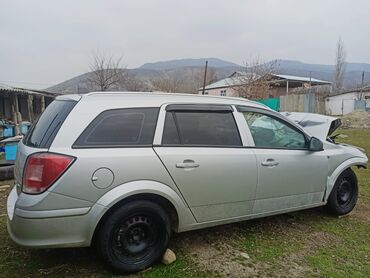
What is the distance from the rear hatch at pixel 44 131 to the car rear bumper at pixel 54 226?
399mm

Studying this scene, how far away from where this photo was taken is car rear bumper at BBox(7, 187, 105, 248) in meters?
2.71

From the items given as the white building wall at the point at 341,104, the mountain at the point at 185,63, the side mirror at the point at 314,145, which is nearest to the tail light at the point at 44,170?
the side mirror at the point at 314,145

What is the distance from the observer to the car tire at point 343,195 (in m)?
4.69

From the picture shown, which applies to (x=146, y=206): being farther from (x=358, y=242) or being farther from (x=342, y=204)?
(x=342, y=204)

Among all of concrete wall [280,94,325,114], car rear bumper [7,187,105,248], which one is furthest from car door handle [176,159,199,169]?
concrete wall [280,94,325,114]

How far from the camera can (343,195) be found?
4859mm

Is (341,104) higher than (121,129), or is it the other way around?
(121,129)

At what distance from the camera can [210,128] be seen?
3.58 meters

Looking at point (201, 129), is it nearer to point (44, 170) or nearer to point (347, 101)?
point (44, 170)

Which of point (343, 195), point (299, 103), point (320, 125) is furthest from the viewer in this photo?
point (299, 103)

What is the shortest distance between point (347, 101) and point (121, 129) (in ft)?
133

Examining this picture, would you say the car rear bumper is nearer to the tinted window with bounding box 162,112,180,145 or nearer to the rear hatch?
the rear hatch

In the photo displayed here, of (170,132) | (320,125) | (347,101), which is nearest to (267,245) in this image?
(170,132)

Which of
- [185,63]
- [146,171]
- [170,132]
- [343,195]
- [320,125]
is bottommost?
[343,195]
